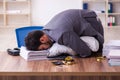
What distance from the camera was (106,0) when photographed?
20.3 ft

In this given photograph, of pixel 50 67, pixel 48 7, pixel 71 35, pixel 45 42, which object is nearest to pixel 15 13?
pixel 48 7

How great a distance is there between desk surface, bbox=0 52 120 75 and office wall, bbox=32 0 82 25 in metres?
4.31

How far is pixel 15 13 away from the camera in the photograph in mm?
6230

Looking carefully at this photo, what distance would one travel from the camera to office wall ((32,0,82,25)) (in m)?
6.28

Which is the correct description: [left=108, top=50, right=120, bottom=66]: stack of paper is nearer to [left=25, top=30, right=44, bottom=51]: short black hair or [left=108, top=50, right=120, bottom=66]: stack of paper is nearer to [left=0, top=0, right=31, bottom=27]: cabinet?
[left=25, top=30, right=44, bottom=51]: short black hair

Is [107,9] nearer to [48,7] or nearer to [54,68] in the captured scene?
[48,7]

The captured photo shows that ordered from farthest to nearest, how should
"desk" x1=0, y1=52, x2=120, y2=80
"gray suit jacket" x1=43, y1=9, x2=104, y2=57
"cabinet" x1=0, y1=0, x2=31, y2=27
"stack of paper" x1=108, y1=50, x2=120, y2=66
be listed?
"cabinet" x1=0, y1=0, x2=31, y2=27, "gray suit jacket" x1=43, y1=9, x2=104, y2=57, "stack of paper" x1=108, y1=50, x2=120, y2=66, "desk" x1=0, y1=52, x2=120, y2=80

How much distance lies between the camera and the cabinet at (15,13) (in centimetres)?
624

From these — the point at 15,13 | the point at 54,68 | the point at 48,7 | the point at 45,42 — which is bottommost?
the point at 54,68

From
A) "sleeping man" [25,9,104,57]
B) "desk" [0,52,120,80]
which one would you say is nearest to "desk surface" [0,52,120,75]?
"desk" [0,52,120,80]

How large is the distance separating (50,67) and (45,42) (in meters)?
0.33

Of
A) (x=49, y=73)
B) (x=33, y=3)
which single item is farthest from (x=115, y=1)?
(x=49, y=73)

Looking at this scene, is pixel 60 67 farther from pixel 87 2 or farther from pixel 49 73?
pixel 87 2

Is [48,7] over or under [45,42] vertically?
over
